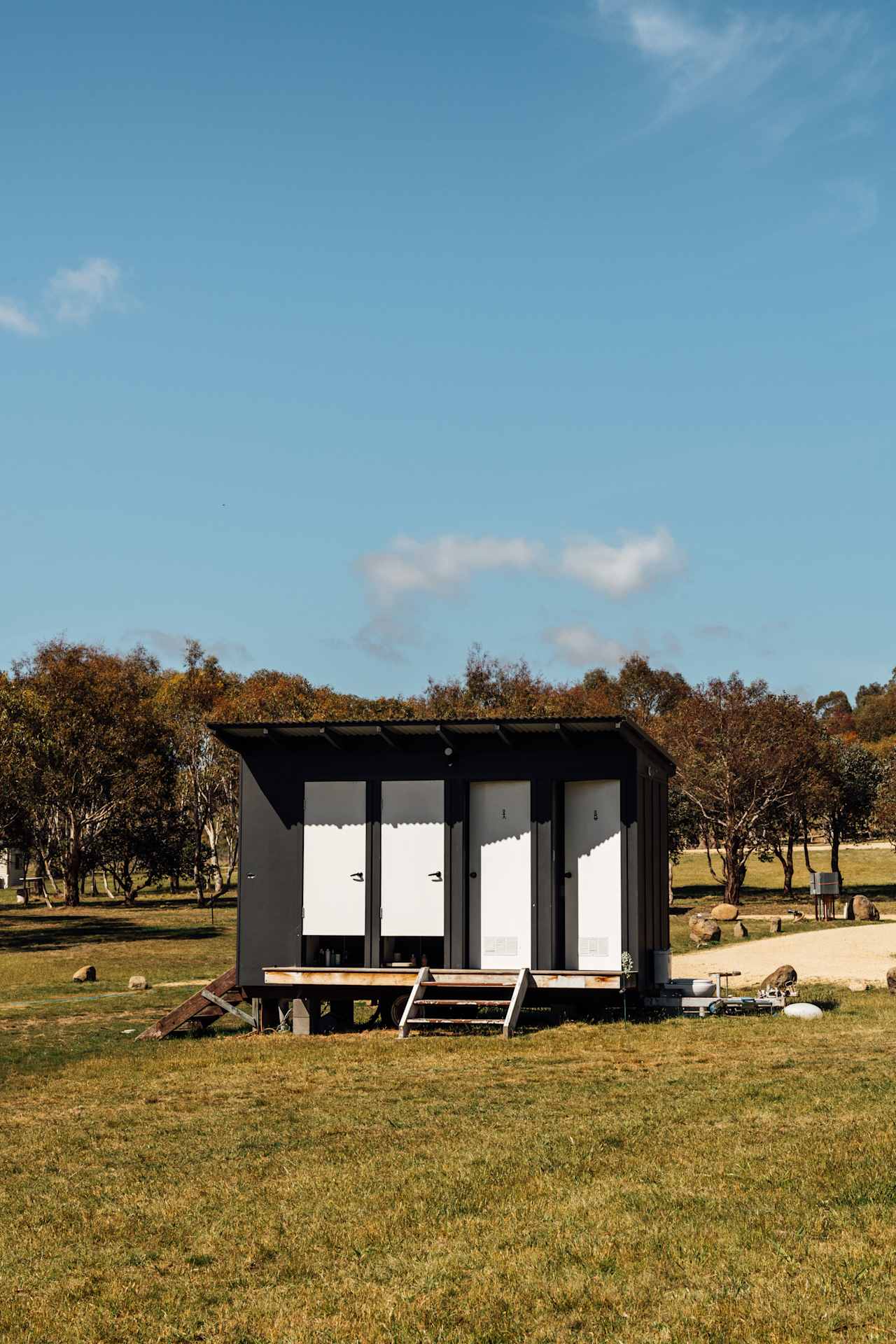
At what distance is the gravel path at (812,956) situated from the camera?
2520 centimetres

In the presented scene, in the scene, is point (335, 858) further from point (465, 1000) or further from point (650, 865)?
point (650, 865)

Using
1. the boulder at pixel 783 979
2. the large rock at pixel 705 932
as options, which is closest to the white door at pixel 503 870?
the boulder at pixel 783 979

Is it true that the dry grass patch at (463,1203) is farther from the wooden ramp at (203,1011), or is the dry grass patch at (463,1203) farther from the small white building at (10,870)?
the small white building at (10,870)

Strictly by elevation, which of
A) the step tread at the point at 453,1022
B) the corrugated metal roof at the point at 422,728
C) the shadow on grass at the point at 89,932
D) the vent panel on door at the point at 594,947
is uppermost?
the corrugated metal roof at the point at 422,728

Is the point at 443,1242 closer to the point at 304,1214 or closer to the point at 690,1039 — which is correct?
the point at 304,1214

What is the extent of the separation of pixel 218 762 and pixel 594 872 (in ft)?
170

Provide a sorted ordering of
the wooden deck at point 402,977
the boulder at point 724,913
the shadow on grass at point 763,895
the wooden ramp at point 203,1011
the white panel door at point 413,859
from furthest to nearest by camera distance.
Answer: the shadow on grass at point 763,895
the boulder at point 724,913
the white panel door at point 413,859
the wooden ramp at point 203,1011
the wooden deck at point 402,977

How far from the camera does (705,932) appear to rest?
3409 cm

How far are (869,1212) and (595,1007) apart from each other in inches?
456

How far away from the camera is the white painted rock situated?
61.7 feet

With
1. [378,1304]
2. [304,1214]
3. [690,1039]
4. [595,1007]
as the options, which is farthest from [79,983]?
[378,1304]

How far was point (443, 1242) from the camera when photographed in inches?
332

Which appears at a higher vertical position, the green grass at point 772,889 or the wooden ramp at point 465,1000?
the green grass at point 772,889

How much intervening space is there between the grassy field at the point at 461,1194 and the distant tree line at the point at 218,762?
2453 centimetres
